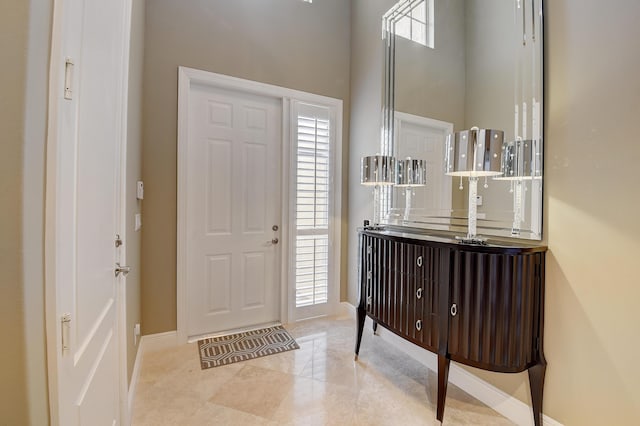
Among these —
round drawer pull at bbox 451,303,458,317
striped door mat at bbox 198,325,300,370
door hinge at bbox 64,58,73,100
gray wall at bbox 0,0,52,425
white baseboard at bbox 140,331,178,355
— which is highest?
door hinge at bbox 64,58,73,100

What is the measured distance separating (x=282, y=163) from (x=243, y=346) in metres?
1.80

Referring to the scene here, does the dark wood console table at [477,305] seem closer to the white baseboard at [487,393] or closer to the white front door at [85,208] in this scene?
the white baseboard at [487,393]

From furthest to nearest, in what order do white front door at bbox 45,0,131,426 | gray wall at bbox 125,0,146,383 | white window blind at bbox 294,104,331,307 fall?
white window blind at bbox 294,104,331,307, gray wall at bbox 125,0,146,383, white front door at bbox 45,0,131,426

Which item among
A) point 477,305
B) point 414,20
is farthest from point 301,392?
point 414,20

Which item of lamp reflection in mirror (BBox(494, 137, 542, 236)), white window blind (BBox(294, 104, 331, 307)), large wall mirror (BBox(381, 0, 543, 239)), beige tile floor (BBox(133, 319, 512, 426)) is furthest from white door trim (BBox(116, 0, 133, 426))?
lamp reflection in mirror (BBox(494, 137, 542, 236))

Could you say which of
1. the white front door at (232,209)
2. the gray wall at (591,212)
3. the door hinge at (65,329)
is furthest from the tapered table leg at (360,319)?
the door hinge at (65,329)

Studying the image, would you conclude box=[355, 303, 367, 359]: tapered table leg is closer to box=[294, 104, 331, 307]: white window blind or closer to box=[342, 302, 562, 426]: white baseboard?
box=[342, 302, 562, 426]: white baseboard

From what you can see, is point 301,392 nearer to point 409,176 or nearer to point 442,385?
point 442,385

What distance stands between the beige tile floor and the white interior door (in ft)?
4.24

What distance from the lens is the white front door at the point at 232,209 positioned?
2723 millimetres

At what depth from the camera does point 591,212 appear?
56.6 inches

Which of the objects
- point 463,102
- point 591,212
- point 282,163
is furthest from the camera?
point 282,163

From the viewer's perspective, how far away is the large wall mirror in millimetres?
1694

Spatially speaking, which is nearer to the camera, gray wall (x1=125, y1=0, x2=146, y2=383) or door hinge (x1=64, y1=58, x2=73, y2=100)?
door hinge (x1=64, y1=58, x2=73, y2=100)
